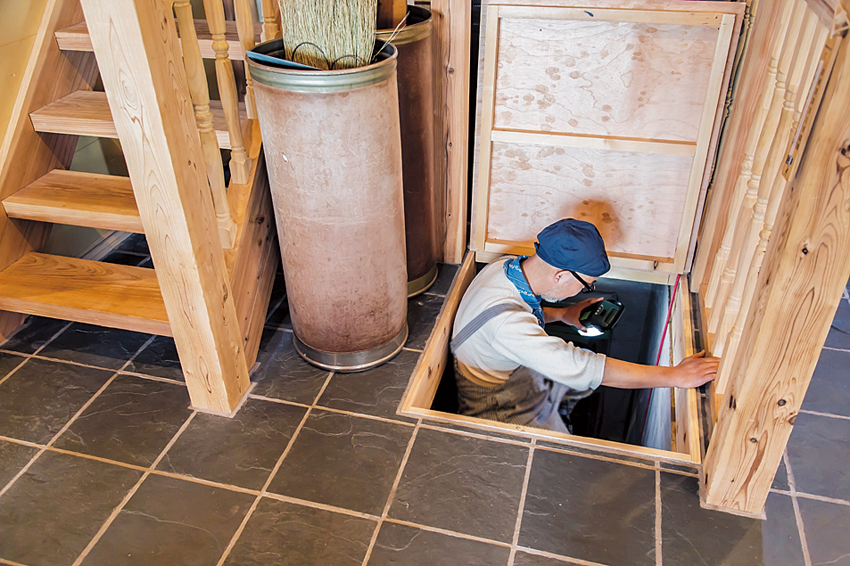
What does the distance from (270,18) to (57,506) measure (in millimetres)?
1844

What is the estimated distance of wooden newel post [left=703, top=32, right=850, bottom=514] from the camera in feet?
4.42

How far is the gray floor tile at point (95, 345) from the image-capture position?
100 inches

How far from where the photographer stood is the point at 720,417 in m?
1.85

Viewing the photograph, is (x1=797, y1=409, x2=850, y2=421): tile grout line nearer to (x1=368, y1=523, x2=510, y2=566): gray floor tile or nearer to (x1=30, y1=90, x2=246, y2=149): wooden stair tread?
(x1=368, y1=523, x2=510, y2=566): gray floor tile

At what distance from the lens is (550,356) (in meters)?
2.19

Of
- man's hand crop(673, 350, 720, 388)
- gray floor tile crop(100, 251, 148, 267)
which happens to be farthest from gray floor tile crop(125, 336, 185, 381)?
man's hand crop(673, 350, 720, 388)

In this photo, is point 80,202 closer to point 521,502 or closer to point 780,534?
point 521,502

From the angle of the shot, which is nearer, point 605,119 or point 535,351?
point 535,351

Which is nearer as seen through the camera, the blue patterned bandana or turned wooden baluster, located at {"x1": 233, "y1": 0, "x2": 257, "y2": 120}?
turned wooden baluster, located at {"x1": 233, "y1": 0, "x2": 257, "y2": 120}

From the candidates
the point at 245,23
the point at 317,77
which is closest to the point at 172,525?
the point at 317,77

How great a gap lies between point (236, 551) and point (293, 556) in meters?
0.17

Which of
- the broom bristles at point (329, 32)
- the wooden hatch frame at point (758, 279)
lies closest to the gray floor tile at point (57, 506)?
the wooden hatch frame at point (758, 279)

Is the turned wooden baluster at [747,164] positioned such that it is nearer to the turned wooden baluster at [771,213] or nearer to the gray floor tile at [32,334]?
the turned wooden baluster at [771,213]

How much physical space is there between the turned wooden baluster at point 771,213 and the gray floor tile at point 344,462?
109 centimetres
